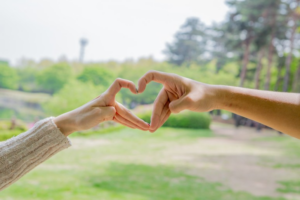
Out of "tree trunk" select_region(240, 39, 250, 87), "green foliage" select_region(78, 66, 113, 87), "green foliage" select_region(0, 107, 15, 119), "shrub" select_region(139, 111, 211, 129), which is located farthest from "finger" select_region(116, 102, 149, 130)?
"tree trunk" select_region(240, 39, 250, 87)

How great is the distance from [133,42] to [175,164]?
304 cm

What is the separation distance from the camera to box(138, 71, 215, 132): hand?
2.02ft

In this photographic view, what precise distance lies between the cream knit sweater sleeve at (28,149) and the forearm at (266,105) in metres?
0.34

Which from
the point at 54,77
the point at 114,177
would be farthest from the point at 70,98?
the point at 114,177

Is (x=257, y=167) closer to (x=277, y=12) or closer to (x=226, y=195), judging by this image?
(x=226, y=195)

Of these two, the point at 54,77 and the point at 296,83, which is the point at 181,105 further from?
the point at 296,83

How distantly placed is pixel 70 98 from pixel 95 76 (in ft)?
3.42

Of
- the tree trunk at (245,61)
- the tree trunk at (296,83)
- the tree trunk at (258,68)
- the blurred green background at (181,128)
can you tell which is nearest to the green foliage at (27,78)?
the blurred green background at (181,128)

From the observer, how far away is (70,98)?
5363mm

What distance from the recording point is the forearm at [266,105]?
2.10ft

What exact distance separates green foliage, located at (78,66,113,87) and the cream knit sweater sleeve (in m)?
5.67

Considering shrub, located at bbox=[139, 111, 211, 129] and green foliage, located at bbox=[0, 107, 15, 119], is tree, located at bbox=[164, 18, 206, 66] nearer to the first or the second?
shrub, located at bbox=[139, 111, 211, 129]

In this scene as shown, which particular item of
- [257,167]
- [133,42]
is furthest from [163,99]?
[133,42]

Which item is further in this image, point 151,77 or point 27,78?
point 27,78
